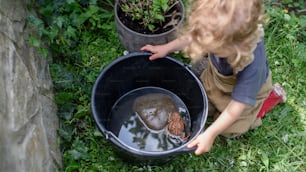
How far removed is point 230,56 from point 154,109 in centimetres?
71

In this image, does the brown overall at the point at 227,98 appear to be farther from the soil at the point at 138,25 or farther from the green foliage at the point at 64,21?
the green foliage at the point at 64,21

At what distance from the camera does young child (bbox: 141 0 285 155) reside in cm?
152

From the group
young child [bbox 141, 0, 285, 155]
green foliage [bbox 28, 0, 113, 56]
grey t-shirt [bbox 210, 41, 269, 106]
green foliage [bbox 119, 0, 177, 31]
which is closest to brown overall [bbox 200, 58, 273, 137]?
young child [bbox 141, 0, 285, 155]

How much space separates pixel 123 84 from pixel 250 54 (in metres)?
0.76

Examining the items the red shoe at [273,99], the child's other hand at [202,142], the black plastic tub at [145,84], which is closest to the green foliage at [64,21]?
the black plastic tub at [145,84]

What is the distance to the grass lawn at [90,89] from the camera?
2.13 m

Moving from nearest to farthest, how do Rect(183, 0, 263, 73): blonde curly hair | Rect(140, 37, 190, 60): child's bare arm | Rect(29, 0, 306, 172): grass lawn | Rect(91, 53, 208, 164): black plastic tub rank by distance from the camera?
Rect(183, 0, 263, 73): blonde curly hair < Rect(91, 53, 208, 164): black plastic tub < Rect(140, 37, 190, 60): child's bare arm < Rect(29, 0, 306, 172): grass lawn

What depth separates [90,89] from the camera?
225 centimetres

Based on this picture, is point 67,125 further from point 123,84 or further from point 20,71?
point 20,71

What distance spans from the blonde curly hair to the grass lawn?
69 cm

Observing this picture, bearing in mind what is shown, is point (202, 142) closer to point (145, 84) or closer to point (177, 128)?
point (177, 128)

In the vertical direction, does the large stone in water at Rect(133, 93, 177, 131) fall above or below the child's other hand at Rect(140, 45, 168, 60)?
below

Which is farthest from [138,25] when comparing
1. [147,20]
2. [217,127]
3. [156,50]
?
[217,127]

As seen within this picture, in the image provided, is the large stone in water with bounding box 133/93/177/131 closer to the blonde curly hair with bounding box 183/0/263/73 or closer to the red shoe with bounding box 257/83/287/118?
the red shoe with bounding box 257/83/287/118
